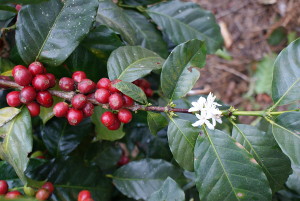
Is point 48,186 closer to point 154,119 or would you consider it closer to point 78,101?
point 78,101

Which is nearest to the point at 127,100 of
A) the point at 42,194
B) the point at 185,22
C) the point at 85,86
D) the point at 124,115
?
the point at 124,115

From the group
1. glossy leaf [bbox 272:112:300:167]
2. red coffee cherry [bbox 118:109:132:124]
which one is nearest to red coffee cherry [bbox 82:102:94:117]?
red coffee cherry [bbox 118:109:132:124]

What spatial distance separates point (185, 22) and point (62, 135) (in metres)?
0.89

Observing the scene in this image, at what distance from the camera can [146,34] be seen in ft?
5.47

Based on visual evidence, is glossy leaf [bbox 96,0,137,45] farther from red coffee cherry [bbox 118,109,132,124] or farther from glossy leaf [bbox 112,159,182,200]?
glossy leaf [bbox 112,159,182,200]

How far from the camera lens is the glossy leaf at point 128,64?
122cm

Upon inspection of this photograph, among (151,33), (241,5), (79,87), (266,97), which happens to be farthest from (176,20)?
(241,5)

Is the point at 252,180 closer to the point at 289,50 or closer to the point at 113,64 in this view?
the point at 289,50

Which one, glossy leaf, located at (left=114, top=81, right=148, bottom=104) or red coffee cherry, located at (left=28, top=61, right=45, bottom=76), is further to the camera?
red coffee cherry, located at (left=28, top=61, right=45, bottom=76)

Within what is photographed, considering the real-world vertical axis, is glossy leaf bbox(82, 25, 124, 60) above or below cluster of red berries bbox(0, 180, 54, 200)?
above

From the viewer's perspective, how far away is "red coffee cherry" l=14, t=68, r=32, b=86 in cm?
115

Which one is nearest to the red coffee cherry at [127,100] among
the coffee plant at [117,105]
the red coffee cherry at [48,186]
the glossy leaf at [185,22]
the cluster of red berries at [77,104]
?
the coffee plant at [117,105]

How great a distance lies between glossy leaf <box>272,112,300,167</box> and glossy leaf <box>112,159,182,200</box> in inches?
23.3

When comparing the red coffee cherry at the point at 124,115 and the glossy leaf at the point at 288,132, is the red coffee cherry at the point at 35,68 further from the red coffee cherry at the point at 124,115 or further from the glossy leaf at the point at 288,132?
the glossy leaf at the point at 288,132
